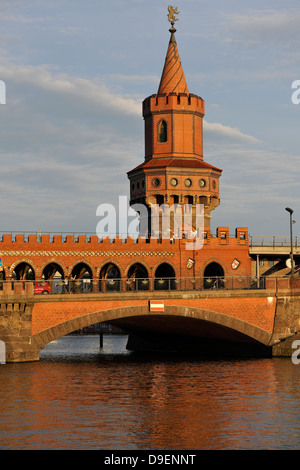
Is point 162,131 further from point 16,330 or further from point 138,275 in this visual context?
point 16,330

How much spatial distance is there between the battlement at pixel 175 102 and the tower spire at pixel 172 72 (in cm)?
94

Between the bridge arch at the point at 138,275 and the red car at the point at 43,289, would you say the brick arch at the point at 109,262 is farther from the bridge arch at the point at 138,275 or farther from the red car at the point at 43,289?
the red car at the point at 43,289

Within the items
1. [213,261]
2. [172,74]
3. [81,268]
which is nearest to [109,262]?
[81,268]

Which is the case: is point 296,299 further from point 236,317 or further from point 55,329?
point 55,329

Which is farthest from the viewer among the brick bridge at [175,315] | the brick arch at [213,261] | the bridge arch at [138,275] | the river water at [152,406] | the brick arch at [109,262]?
the brick arch at [213,261]

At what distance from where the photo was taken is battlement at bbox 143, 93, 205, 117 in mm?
78062

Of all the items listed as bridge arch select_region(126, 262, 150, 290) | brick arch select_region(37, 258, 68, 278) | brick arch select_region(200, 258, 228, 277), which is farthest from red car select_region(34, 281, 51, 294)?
brick arch select_region(200, 258, 228, 277)

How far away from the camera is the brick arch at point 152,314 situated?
50.1 metres

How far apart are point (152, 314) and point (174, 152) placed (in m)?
28.9

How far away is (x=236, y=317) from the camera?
179ft

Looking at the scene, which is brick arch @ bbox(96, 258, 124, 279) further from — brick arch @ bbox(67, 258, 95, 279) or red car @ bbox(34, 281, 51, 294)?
red car @ bbox(34, 281, 51, 294)

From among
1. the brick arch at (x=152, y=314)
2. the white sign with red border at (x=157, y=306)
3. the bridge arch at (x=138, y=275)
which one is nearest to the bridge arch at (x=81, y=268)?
the bridge arch at (x=138, y=275)

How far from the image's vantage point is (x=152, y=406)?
36.2 m

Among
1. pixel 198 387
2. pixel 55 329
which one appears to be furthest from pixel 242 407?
pixel 55 329
